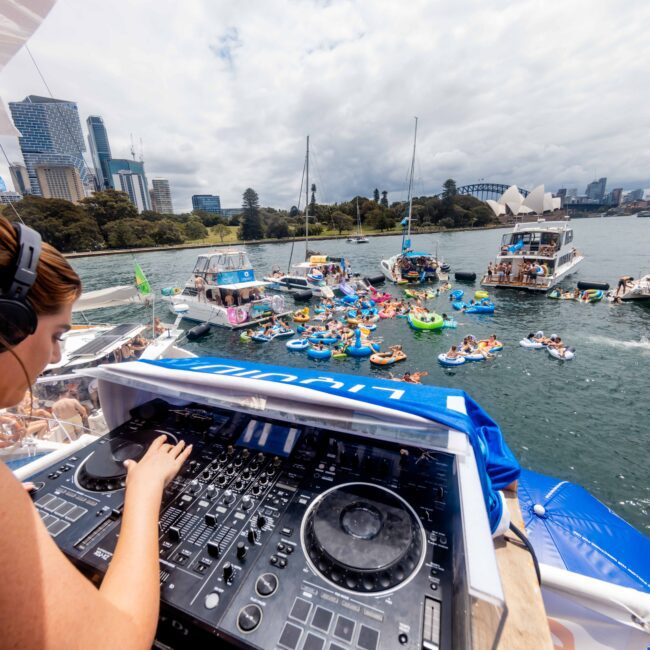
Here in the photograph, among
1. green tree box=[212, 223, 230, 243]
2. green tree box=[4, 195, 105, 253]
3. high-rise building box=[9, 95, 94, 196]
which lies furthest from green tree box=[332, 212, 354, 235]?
high-rise building box=[9, 95, 94, 196]

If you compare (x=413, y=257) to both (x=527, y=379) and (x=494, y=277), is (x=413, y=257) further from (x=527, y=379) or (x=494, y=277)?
(x=527, y=379)

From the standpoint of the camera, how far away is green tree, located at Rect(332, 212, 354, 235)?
111062 mm

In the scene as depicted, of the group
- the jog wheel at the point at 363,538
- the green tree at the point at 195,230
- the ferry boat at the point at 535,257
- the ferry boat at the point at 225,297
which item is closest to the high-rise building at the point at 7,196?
the jog wheel at the point at 363,538

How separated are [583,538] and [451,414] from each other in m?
4.36

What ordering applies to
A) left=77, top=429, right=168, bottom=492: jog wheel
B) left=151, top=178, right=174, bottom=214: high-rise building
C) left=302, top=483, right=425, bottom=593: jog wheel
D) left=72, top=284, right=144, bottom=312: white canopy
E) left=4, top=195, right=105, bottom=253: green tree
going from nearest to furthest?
left=302, top=483, right=425, bottom=593: jog wheel
left=77, top=429, right=168, bottom=492: jog wheel
left=72, top=284, right=144, bottom=312: white canopy
left=4, top=195, right=105, bottom=253: green tree
left=151, top=178, right=174, bottom=214: high-rise building

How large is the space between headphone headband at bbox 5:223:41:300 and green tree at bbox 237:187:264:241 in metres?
107

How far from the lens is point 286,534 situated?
178 cm

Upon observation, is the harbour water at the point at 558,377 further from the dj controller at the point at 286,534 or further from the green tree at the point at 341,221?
the green tree at the point at 341,221

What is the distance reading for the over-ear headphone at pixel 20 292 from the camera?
1.11 metres

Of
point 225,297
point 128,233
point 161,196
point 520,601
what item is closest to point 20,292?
point 520,601

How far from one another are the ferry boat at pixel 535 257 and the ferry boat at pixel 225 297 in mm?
26420

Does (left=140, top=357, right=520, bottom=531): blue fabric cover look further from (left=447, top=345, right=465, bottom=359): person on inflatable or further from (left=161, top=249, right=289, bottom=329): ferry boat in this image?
(left=161, top=249, right=289, bottom=329): ferry boat

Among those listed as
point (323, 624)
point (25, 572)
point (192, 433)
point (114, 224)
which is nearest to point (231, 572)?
point (323, 624)

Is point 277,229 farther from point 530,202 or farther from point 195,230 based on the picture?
point 530,202
